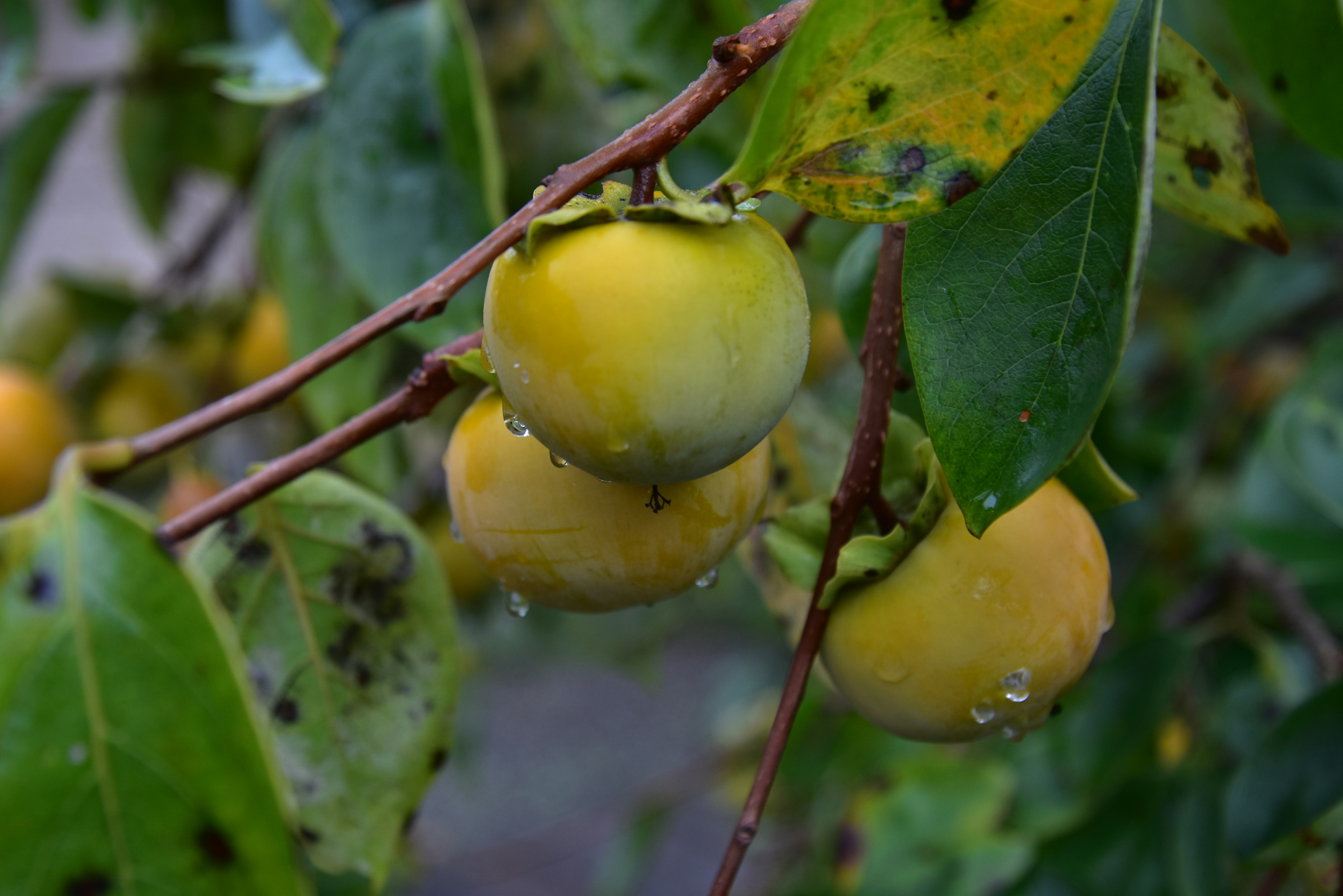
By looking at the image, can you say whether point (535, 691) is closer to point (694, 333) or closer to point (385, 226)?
point (385, 226)

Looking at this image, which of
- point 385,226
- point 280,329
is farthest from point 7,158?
point 385,226

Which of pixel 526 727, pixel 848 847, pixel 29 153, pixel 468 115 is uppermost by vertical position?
pixel 468 115

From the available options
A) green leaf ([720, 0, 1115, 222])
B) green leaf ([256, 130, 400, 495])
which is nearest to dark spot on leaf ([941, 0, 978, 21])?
green leaf ([720, 0, 1115, 222])

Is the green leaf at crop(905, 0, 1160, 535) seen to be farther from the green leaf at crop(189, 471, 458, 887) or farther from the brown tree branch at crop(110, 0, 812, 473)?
the green leaf at crop(189, 471, 458, 887)

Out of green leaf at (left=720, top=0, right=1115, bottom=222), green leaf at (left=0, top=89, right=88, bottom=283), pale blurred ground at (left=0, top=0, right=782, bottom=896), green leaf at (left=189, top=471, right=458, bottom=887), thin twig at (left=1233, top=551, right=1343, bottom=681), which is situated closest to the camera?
green leaf at (left=720, top=0, right=1115, bottom=222)

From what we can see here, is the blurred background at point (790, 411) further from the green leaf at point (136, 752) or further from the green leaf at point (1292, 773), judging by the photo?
the green leaf at point (136, 752)

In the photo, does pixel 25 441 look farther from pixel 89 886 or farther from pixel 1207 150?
pixel 1207 150

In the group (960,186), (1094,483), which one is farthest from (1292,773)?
(960,186)

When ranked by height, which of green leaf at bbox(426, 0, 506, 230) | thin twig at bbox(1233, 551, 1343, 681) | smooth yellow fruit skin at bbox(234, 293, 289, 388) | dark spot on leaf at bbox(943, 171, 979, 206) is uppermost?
dark spot on leaf at bbox(943, 171, 979, 206)
